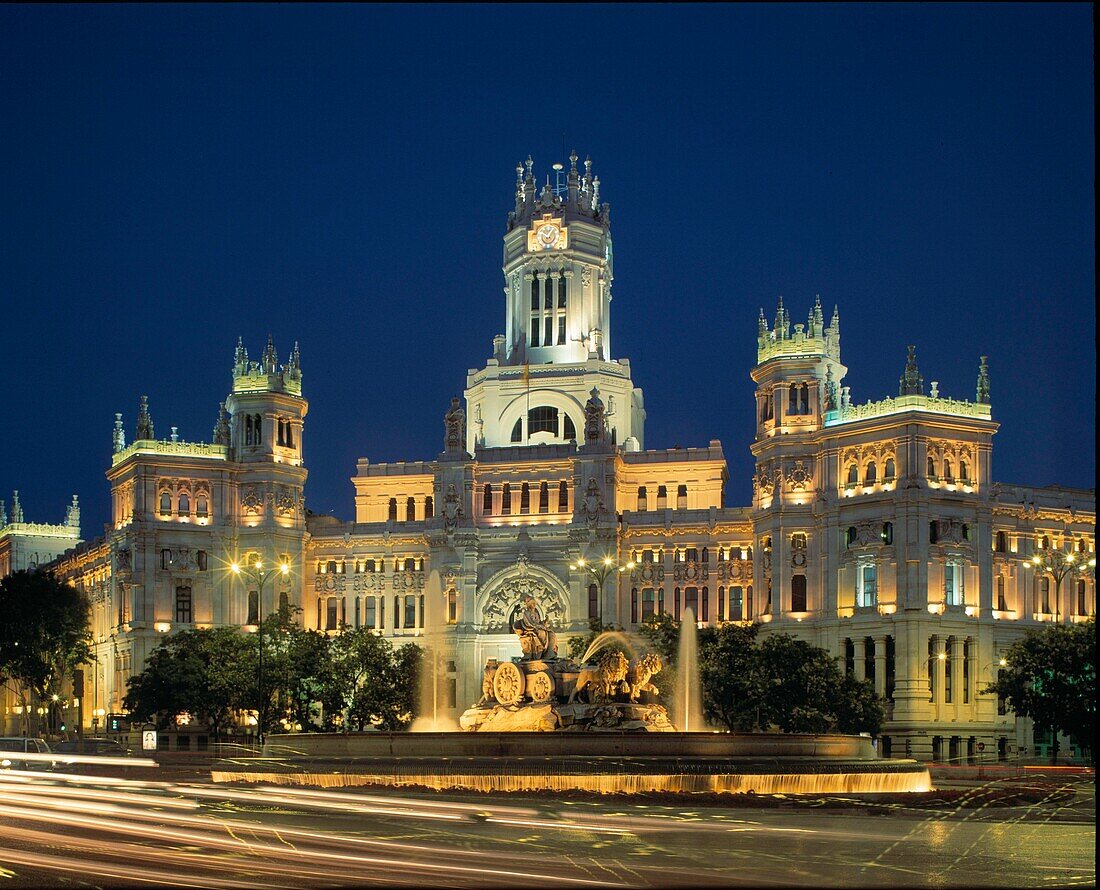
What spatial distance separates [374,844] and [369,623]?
104519mm

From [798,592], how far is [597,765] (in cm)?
7315

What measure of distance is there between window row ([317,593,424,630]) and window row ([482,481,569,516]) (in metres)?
9.42

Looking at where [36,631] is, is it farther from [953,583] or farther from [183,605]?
[953,583]

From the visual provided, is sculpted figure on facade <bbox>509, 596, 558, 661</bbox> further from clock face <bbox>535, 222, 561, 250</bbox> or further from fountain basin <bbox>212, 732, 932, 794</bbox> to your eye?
clock face <bbox>535, 222, 561, 250</bbox>

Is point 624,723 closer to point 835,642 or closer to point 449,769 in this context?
point 449,769

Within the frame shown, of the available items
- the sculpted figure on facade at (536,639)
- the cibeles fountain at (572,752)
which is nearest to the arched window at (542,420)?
the sculpted figure on facade at (536,639)

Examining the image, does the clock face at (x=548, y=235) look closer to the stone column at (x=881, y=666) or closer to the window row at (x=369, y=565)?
the window row at (x=369, y=565)

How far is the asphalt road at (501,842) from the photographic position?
30.1 m

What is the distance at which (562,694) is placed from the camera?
61.7m

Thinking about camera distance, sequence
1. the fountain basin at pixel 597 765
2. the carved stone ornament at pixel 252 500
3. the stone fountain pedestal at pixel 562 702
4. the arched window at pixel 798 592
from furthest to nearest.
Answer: the carved stone ornament at pixel 252 500 < the arched window at pixel 798 592 < the stone fountain pedestal at pixel 562 702 < the fountain basin at pixel 597 765

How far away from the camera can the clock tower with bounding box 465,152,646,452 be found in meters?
147

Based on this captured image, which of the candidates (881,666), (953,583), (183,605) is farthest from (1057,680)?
(183,605)

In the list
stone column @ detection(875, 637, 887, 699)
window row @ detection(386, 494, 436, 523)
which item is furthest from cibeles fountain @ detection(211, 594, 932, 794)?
window row @ detection(386, 494, 436, 523)

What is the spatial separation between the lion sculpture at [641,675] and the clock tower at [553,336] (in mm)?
82842
